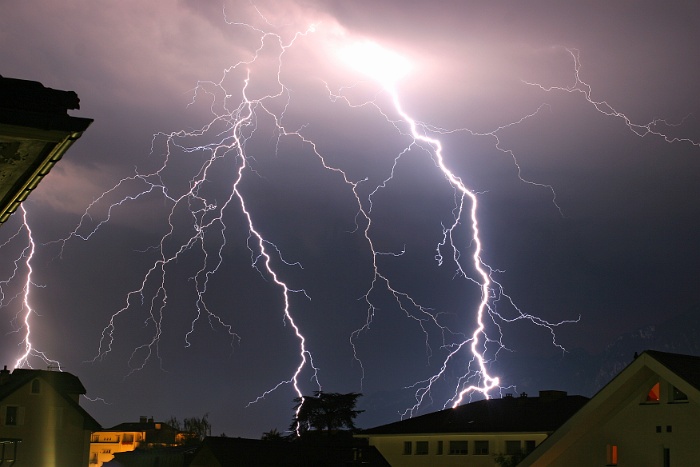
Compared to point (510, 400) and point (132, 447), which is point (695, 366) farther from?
point (132, 447)

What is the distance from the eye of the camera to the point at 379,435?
31.2 m

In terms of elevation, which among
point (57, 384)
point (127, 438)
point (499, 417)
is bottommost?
point (499, 417)

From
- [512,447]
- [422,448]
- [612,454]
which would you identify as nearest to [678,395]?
[612,454]

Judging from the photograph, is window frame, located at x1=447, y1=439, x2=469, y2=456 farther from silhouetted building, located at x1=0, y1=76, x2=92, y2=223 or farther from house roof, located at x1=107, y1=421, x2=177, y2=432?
house roof, located at x1=107, y1=421, x2=177, y2=432

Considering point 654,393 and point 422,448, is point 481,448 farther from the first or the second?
point 654,393

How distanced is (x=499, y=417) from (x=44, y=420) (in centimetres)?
1731

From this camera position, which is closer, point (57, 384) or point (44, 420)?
point (44, 420)

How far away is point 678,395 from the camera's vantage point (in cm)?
1195

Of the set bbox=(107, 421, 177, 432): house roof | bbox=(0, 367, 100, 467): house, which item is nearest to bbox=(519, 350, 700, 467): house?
bbox=(0, 367, 100, 467): house

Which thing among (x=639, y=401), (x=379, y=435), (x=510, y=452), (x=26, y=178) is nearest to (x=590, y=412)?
(x=639, y=401)

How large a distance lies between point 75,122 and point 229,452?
27.7 metres

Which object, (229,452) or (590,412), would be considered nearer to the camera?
(590,412)

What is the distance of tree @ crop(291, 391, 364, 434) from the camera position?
52125 millimetres

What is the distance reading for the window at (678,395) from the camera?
38.8ft
